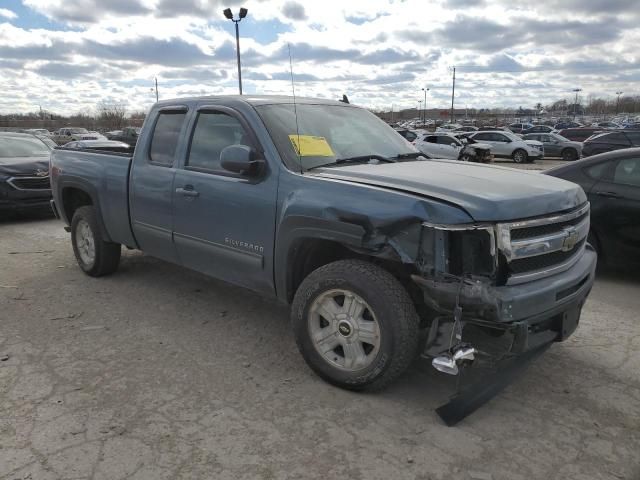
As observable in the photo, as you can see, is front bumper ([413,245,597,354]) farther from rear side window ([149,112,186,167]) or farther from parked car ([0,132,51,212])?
parked car ([0,132,51,212])

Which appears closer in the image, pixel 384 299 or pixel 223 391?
pixel 384 299

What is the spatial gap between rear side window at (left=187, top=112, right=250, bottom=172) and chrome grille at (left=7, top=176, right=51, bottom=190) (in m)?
6.71

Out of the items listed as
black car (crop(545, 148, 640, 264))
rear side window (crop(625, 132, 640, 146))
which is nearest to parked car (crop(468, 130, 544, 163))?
rear side window (crop(625, 132, 640, 146))

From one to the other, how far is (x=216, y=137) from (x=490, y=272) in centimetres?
249

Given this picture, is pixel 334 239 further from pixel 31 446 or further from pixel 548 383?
pixel 31 446

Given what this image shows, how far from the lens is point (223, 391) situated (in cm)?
352

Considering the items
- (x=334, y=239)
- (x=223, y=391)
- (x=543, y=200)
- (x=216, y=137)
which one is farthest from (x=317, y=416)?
(x=216, y=137)

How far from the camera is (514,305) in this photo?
2916 mm

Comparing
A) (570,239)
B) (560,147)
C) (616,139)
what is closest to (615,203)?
(570,239)

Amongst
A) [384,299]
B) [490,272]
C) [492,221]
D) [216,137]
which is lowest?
[384,299]

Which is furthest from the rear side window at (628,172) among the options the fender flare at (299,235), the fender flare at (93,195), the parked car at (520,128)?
the parked car at (520,128)

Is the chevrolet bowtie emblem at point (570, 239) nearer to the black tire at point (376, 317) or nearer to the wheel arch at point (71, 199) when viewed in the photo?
the black tire at point (376, 317)

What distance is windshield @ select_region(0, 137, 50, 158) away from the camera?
35.1 feet

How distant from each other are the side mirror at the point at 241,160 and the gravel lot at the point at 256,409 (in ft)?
4.48
